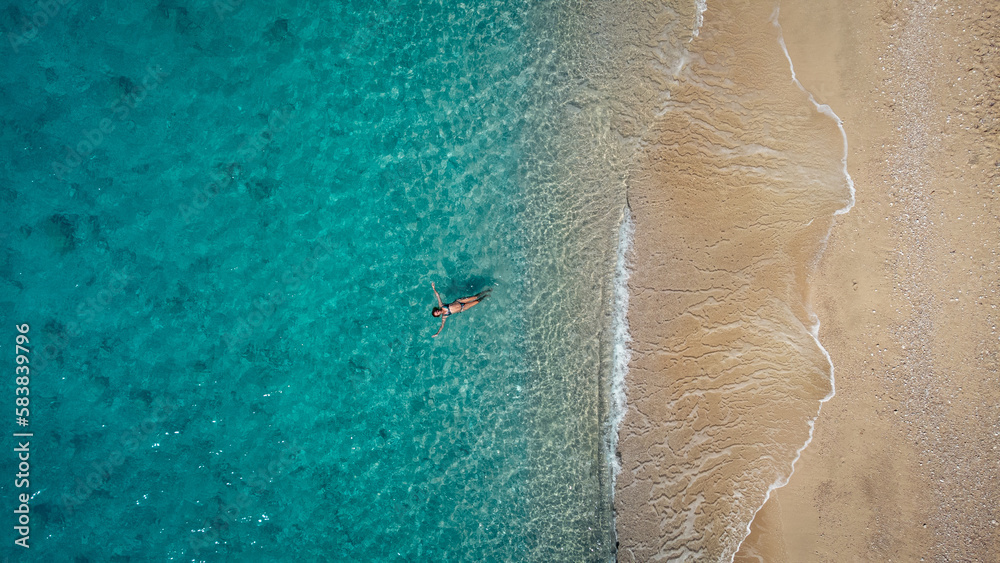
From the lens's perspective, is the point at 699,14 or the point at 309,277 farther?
the point at 309,277

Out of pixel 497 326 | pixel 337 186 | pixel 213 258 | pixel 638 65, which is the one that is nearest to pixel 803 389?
pixel 497 326

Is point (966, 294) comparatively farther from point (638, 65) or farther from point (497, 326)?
point (497, 326)

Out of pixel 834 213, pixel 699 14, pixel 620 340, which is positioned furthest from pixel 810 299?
pixel 699 14

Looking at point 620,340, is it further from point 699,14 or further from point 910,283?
point 699,14

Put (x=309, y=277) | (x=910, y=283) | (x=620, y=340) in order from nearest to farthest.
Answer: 1. (x=910, y=283)
2. (x=620, y=340)
3. (x=309, y=277)

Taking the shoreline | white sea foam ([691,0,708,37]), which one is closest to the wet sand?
the shoreline

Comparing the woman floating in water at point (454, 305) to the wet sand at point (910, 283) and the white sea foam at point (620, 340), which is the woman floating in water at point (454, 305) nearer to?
the white sea foam at point (620, 340)
